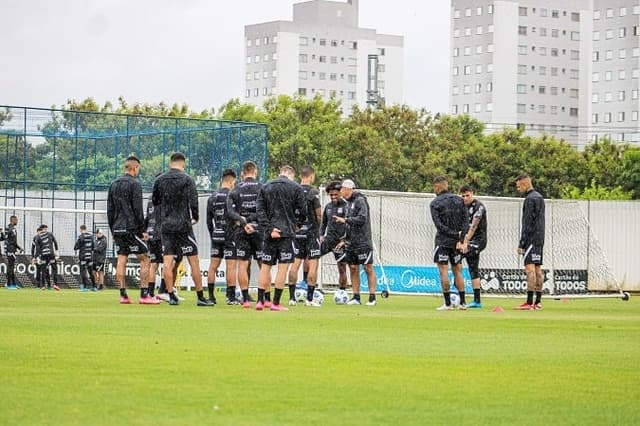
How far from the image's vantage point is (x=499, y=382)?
9.60 meters

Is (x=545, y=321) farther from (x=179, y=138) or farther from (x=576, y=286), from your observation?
(x=179, y=138)

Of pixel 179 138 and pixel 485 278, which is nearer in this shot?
pixel 485 278

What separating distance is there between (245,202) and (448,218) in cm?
336

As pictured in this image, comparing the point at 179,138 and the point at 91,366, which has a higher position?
the point at 179,138

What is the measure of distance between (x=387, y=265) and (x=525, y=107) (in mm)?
154241

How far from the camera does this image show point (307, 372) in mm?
9969

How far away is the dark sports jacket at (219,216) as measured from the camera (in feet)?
73.1

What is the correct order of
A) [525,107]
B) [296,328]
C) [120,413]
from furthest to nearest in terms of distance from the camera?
[525,107]
[296,328]
[120,413]

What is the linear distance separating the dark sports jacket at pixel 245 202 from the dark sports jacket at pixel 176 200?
0.92 meters

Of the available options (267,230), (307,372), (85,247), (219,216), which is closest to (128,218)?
(219,216)

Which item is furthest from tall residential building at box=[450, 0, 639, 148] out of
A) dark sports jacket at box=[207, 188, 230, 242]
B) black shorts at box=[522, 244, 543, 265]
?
dark sports jacket at box=[207, 188, 230, 242]

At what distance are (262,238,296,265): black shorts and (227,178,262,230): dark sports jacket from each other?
1.68m

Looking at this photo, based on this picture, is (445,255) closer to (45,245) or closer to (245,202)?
(245,202)

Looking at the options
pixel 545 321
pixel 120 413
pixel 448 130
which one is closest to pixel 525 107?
pixel 448 130
